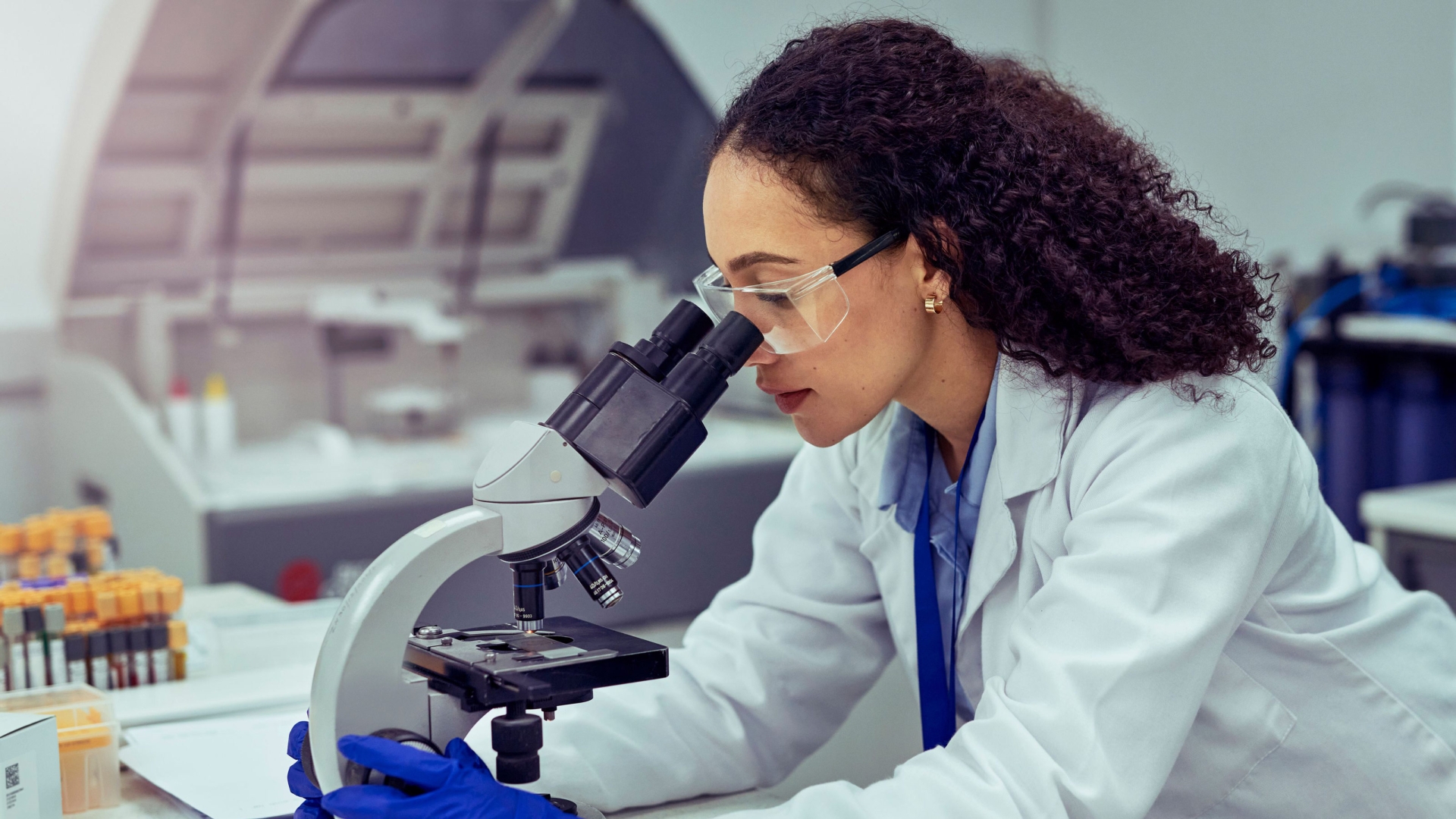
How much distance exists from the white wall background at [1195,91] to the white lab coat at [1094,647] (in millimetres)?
1492

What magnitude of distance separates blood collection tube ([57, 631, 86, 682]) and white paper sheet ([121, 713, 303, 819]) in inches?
4.3

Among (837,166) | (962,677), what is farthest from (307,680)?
(837,166)

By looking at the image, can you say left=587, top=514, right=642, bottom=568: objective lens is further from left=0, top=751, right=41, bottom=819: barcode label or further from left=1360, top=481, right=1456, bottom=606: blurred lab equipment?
left=1360, top=481, right=1456, bottom=606: blurred lab equipment

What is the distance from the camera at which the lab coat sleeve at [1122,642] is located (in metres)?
0.86

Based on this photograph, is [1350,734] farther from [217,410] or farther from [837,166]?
[217,410]

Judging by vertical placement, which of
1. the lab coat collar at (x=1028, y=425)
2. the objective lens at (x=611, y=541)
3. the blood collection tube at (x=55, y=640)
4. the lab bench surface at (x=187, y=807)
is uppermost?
the lab coat collar at (x=1028, y=425)

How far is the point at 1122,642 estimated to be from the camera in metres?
0.87

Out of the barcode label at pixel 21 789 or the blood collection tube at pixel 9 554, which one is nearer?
the barcode label at pixel 21 789

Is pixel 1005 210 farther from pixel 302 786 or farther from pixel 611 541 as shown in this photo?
pixel 302 786

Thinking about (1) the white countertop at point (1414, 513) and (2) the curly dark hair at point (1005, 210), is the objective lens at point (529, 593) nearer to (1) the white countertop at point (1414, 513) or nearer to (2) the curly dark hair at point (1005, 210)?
(2) the curly dark hair at point (1005, 210)

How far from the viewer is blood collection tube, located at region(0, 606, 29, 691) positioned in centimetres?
119

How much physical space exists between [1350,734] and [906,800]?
0.41m

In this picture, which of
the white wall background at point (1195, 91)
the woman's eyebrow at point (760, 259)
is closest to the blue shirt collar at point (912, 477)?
the woman's eyebrow at point (760, 259)

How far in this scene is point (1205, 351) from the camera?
39.9 inches
